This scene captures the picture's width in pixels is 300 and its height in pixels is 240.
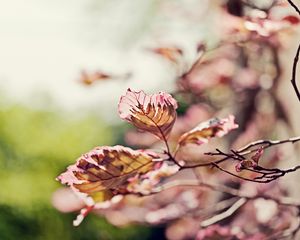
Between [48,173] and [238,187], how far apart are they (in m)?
3.79

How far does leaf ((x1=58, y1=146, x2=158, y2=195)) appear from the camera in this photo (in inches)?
32.9

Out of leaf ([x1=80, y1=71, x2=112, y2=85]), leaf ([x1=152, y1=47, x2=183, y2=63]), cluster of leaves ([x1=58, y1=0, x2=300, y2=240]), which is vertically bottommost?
cluster of leaves ([x1=58, y1=0, x2=300, y2=240])

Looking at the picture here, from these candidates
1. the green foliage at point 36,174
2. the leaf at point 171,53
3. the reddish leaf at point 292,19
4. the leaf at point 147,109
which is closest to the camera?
the leaf at point 147,109

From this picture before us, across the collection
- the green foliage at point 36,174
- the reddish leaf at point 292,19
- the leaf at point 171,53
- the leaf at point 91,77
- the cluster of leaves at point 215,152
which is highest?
the reddish leaf at point 292,19

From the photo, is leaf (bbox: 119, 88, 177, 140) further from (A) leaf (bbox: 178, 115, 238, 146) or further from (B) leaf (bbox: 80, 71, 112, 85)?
(B) leaf (bbox: 80, 71, 112, 85)

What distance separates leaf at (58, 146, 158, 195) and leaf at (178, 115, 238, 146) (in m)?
0.09

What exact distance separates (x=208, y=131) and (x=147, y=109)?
191mm

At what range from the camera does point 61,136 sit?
6.33 meters

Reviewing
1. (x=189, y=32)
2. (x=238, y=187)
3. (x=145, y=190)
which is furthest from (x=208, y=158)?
(x=189, y=32)

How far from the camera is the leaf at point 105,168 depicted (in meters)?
0.83

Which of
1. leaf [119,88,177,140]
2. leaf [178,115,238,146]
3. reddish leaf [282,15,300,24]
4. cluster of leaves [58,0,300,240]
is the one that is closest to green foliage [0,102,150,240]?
cluster of leaves [58,0,300,240]

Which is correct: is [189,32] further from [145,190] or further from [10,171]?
[10,171]

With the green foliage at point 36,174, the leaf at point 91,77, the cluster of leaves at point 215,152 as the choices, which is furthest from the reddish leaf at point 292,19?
the green foliage at point 36,174

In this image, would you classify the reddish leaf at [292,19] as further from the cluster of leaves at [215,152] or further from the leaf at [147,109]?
the leaf at [147,109]
